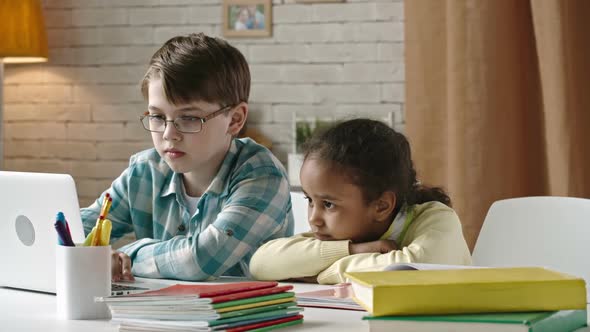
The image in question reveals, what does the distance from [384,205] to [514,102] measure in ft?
3.43

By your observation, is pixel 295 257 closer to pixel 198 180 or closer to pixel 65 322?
pixel 198 180

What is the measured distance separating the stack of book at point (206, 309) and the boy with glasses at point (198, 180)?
50 cm

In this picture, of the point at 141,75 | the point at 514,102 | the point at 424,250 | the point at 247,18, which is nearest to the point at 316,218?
the point at 424,250

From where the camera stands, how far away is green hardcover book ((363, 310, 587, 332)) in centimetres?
92

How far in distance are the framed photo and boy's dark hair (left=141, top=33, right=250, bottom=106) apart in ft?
5.07

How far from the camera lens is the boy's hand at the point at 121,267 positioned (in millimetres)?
1492

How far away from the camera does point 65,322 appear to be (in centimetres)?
114

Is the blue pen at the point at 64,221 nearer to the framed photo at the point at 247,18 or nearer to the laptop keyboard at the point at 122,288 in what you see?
the laptop keyboard at the point at 122,288

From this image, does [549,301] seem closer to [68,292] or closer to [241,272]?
[68,292]

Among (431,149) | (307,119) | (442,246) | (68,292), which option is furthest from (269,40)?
(68,292)

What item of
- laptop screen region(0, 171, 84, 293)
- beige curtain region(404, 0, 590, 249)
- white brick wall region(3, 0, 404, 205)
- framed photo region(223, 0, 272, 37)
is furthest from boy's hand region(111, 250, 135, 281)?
framed photo region(223, 0, 272, 37)

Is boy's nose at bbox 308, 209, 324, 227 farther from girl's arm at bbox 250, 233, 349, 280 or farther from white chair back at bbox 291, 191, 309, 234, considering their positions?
white chair back at bbox 291, 191, 309, 234

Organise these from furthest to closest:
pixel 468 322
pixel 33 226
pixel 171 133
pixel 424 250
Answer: pixel 171 133, pixel 424 250, pixel 33 226, pixel 468 322

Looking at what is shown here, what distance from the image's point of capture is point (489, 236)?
1.78 m
